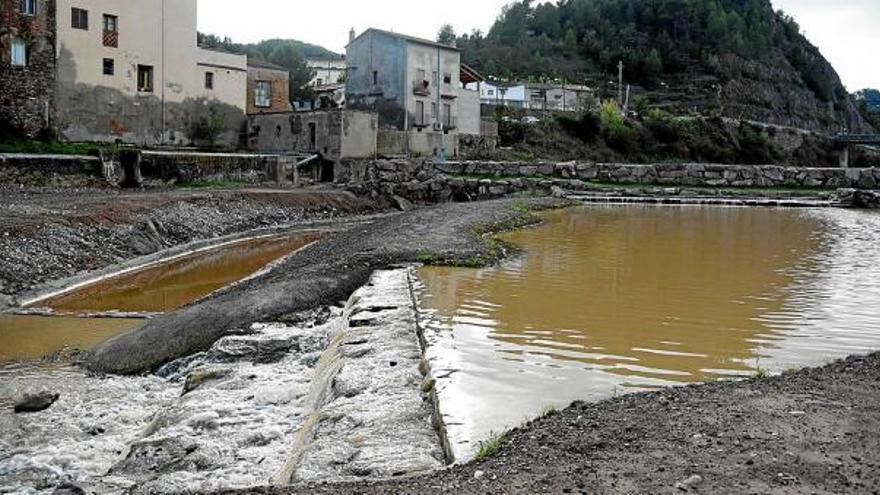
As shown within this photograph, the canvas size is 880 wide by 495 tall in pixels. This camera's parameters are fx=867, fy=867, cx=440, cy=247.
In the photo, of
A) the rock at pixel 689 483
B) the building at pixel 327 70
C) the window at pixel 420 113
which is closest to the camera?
the rock at pixel 689 483

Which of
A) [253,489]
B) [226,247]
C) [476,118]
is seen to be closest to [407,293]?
[253,489]

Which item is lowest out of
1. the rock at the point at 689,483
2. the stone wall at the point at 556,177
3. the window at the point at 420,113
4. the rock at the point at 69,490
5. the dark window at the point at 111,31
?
the rock at the point at 69,490

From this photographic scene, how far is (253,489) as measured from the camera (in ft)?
17.0

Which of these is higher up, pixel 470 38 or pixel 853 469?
pixel 470 38

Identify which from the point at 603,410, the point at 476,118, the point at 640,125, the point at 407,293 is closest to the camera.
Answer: the point at 603,410

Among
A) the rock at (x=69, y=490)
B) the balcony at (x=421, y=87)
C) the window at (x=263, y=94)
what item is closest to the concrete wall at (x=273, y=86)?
the window at (x=263, y=94)

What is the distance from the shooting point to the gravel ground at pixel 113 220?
60.5 ft

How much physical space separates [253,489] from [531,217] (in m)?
18.8

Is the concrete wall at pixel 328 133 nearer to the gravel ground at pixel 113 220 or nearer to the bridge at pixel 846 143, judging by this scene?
the gravel ground at pixel 113 220

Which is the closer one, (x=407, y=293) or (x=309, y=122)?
(x=407, y=293)

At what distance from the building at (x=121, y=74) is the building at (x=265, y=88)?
3600 mm

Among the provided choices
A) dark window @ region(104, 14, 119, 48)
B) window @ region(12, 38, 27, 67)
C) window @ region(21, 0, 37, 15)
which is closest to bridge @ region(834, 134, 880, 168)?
dark window @ region(104, 14, 119, 48)

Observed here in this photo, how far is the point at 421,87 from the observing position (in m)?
55.5

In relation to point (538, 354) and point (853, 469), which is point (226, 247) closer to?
point (538, 354)
